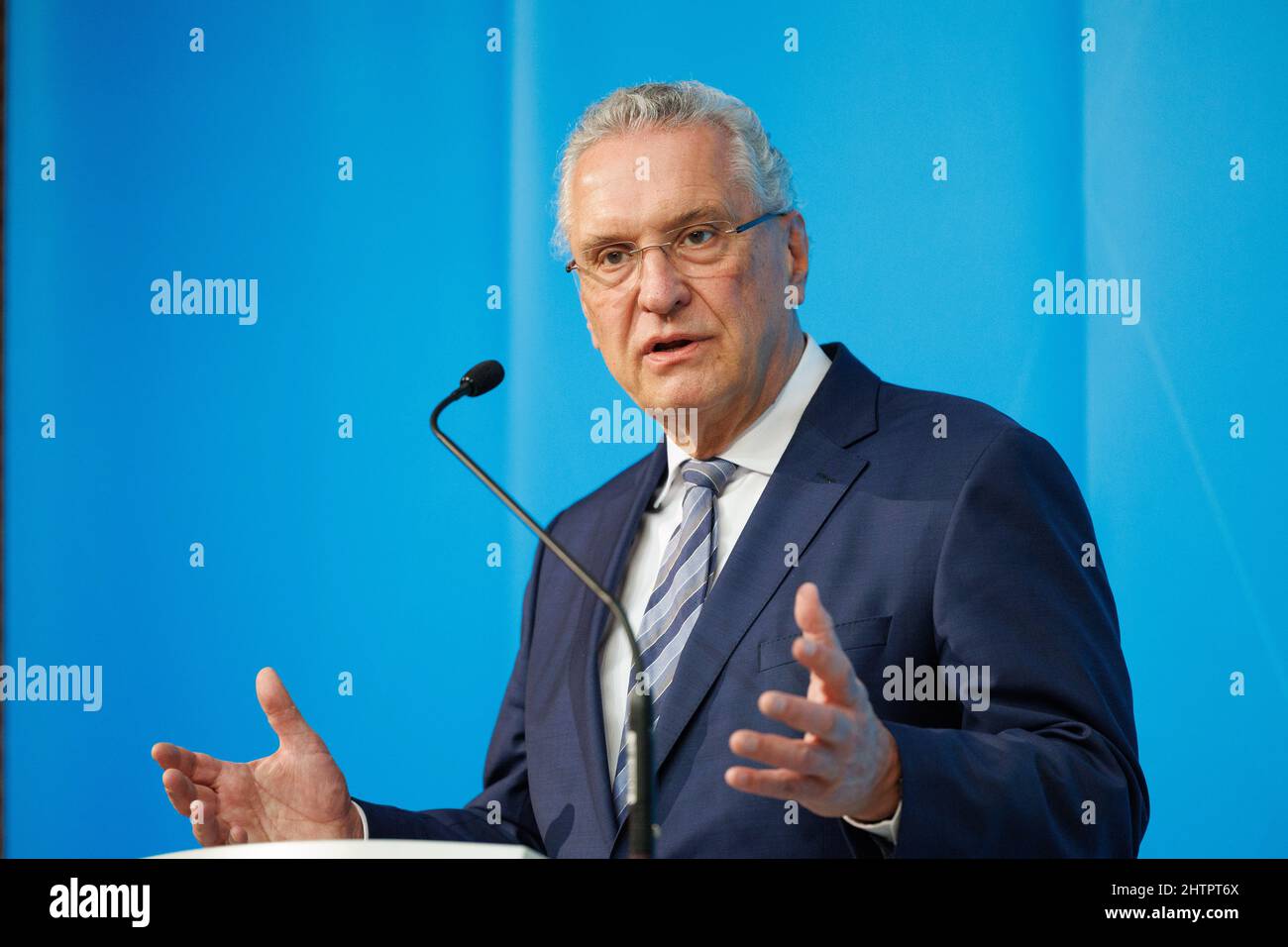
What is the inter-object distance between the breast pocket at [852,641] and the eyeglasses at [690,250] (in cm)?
62

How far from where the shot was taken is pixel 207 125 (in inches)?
121

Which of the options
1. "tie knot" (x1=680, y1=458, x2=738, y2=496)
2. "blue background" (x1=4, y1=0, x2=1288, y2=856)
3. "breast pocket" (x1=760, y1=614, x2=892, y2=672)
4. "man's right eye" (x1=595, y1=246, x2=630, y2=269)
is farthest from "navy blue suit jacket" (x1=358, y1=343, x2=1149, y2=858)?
"blue background" (x1=4, y1=0, x2=1288, y2=856)

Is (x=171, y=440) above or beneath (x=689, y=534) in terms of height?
above

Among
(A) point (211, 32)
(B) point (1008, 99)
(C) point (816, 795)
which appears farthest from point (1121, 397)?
(A) point (211, 32)

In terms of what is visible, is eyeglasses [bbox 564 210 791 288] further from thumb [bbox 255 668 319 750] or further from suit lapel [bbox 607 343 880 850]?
thumb [bbox 255 668 319 750]

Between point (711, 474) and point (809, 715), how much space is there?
947mm

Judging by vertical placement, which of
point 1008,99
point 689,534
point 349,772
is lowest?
point 349,772

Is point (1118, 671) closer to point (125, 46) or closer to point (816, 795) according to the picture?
point (816, 795)

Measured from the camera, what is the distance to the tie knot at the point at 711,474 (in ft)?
6.71

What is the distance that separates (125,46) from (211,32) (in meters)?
0.20

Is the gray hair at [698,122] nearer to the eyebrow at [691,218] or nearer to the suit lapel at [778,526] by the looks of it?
the eyebrow at [691,218]

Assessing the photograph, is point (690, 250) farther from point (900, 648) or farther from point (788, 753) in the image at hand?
point (788, 753)

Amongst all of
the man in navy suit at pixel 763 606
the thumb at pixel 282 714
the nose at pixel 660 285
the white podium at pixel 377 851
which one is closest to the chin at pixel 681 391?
the man in navy suit at pixel 763 606
